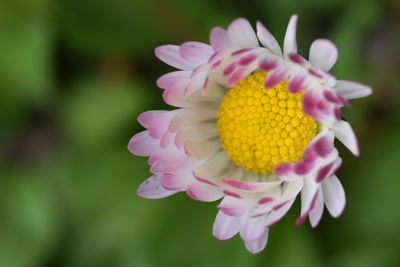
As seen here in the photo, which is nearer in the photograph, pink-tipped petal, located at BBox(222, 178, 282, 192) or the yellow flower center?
pink-tipped petal, located at BBox(222, 178, 282, 192)

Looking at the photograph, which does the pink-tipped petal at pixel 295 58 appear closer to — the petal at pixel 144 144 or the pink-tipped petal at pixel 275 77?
the pink-tipped petal at pixel 275 77

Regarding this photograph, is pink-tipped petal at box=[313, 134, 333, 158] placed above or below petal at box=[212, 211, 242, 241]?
above

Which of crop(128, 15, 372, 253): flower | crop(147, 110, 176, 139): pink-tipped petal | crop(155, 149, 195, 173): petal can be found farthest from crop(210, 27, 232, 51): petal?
crop(155, 149, 195, 173): petal

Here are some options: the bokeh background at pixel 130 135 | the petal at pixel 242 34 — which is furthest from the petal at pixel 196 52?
the bokeh background at pixel 130 135

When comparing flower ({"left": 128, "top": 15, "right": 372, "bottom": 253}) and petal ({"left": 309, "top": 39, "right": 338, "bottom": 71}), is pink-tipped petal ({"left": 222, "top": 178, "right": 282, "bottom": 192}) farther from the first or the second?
petal ({"left": 309, "top": 39, "right": 338, "bottom": 71})

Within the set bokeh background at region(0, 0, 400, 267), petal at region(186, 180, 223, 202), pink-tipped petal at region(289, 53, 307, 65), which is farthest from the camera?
bokeh background at region(0, 0, 400, 267)

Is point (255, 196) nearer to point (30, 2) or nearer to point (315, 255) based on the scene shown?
point (315, 255)
